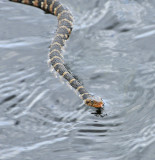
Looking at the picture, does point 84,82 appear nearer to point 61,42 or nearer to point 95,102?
point 95,102

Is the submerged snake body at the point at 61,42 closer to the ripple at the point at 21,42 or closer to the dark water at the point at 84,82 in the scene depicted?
the dark water at the point at 84,82

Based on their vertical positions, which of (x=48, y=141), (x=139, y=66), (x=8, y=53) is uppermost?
(x=8, y=53)

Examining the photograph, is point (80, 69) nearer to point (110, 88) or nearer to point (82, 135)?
point (110, 88)

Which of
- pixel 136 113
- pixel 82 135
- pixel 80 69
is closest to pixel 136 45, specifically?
pixel 80 69

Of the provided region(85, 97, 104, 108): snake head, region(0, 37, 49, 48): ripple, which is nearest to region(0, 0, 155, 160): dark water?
region(0, 37, 49, 48): ripple

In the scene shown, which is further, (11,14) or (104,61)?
(11,14)

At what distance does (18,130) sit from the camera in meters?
10.7

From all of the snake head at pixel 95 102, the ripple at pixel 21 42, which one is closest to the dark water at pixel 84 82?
the ripple at pixel 21 42

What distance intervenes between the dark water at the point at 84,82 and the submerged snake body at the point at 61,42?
0.24 metres

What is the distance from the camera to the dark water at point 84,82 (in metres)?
10.2

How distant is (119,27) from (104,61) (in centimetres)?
237

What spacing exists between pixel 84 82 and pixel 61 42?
246 cm

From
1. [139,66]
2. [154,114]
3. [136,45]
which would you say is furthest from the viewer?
[136,45]

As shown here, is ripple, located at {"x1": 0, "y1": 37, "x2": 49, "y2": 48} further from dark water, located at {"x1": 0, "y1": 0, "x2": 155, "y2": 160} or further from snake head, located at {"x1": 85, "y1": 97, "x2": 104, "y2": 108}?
snake head, located at {"x1": 85, "y1": 97, "x2": 104, "y2": 108}
